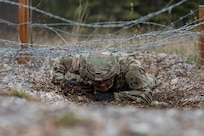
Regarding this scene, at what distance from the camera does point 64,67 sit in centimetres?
746

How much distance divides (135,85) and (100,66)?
2.27 ft

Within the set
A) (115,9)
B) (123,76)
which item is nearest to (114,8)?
(115,9)

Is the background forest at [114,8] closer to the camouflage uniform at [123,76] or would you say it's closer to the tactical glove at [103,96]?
the camouflage uniform at [123,76]

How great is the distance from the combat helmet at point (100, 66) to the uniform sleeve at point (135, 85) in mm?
290

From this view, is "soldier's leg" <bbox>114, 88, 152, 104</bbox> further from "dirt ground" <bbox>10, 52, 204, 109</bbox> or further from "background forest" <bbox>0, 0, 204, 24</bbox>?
"background forest" <bbox>0, 0, 204, 24</bbox>

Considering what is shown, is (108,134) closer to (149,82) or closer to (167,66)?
(149,82)

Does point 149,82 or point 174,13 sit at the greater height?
point 174,13

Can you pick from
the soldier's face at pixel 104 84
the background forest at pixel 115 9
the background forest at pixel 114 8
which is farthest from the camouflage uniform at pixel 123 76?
the background forest at pixel 114 8

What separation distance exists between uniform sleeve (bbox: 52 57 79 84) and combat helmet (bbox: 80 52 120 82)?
14.7 inches

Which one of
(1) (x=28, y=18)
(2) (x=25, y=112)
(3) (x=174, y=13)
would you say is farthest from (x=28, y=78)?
(3) (x=174, y=13)

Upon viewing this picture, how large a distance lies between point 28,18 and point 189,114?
5131 millimetres

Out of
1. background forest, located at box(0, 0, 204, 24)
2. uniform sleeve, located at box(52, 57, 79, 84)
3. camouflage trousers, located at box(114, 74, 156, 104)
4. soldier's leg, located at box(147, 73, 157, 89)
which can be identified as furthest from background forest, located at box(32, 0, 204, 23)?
camouflage trousers, located at box(114, 74, 156, 104)

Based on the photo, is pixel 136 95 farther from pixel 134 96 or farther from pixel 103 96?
pixel 103 96

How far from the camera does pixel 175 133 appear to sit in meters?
3.24
